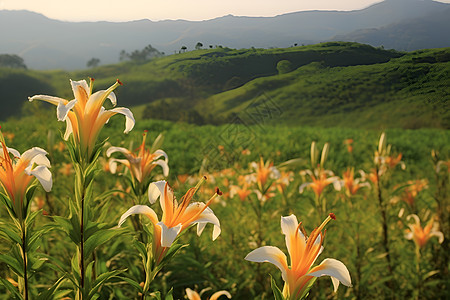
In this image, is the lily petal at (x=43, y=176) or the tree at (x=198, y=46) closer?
the lily petal at (x=43, y=176)

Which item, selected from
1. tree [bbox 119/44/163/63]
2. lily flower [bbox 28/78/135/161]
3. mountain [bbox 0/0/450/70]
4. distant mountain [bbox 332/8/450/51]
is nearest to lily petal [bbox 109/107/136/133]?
lily flower [bbox 28/78/135/161]

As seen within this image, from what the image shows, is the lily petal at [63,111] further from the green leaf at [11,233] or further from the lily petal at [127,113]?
the green leaf at [11,233]

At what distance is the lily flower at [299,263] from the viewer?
56cm

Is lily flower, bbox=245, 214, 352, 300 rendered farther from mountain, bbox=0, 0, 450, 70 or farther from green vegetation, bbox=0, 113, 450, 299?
mountain, bbox=0, 0, 450, 70

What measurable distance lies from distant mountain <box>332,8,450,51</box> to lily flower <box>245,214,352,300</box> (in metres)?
1.51

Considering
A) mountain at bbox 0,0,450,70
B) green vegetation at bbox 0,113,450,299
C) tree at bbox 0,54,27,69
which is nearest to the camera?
green vegetation at bbox 0,113,450,299

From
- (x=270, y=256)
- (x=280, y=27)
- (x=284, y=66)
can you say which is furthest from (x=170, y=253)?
(x=280, y=27)

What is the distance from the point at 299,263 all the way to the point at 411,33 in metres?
2.26

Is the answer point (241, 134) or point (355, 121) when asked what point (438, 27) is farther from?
point (241, 134)

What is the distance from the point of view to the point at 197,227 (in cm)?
76

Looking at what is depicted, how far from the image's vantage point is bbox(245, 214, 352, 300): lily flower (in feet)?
1.85

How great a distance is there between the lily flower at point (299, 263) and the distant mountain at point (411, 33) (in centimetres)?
151

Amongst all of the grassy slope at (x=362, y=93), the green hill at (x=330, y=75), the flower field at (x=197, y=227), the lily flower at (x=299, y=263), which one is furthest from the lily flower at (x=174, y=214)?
the grassy slope at (x=362, y=93)

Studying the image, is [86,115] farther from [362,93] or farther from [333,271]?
[362,93]
